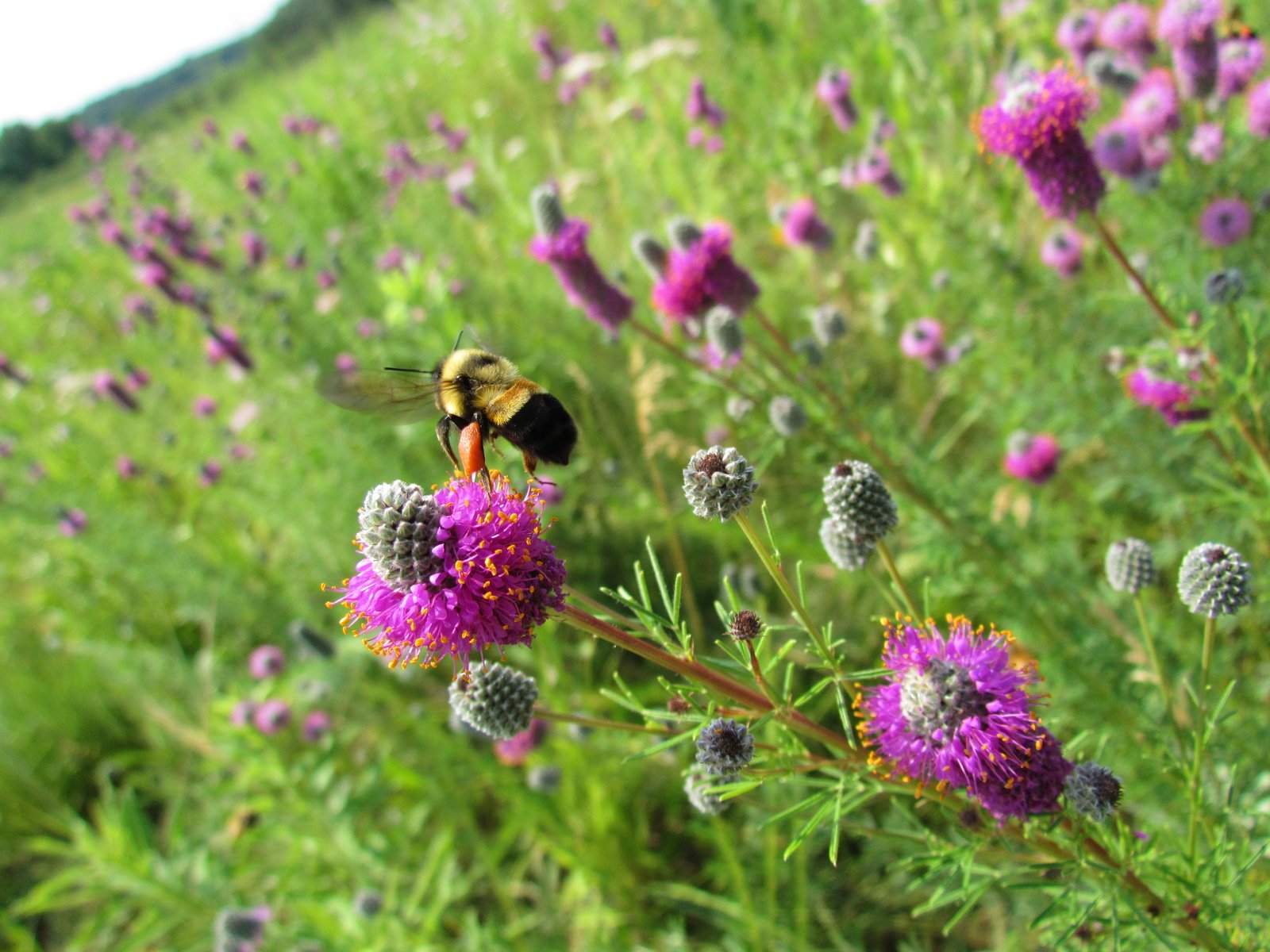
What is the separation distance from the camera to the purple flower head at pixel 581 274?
2.87 meters

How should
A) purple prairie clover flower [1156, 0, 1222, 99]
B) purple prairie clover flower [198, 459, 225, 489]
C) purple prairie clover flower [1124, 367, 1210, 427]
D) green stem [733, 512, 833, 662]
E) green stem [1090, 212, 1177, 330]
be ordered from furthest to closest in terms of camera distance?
purple prairie clover flower [198, 459, 225, 489] < purple prairie clover flower [1156, 0, 1222, 99] < purple prairie clover flower [1124, 367, 1210, 427] < green stem [1090, 212, 1177, 330] < green stem [733, 512, 833, 662]

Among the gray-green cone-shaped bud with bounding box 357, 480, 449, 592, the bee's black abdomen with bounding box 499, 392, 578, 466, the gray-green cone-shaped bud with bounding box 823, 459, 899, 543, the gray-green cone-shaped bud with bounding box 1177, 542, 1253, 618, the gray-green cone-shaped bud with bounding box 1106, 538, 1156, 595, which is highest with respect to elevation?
the gray-green cone-shaped bud with bounding box 357, 480, 449, 592

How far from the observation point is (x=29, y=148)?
1617 cm

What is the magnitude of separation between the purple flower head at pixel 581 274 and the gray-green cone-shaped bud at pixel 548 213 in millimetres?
13

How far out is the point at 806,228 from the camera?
3.58 m

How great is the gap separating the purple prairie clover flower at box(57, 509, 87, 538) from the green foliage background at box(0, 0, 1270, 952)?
0.09 m

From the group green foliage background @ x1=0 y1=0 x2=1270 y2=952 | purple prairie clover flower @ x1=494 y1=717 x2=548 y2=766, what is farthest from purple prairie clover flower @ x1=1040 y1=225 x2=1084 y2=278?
purple prairie clover flower @ x1=494 y1=717 x2=548 y2=766

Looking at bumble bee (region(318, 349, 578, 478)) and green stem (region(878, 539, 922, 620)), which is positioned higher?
bumble bee (region(318, 349, 578, 478))

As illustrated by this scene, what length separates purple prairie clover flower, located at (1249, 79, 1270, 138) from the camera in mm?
2664

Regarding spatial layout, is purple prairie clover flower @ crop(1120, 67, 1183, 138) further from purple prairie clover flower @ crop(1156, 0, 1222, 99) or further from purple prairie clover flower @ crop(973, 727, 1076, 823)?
purple prairie clover flower @ crop(973, 727, 1076, 823)

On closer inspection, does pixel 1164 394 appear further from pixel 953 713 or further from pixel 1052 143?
pixel 953 713

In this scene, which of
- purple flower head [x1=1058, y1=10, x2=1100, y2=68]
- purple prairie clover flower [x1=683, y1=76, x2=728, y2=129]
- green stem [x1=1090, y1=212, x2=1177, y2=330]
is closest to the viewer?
green stem [x1=1090, y1=212, x2=1177, y2=330]

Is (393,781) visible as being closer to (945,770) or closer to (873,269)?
(945,770)

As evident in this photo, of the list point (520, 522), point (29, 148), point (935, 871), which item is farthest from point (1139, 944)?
point (29, 148)
